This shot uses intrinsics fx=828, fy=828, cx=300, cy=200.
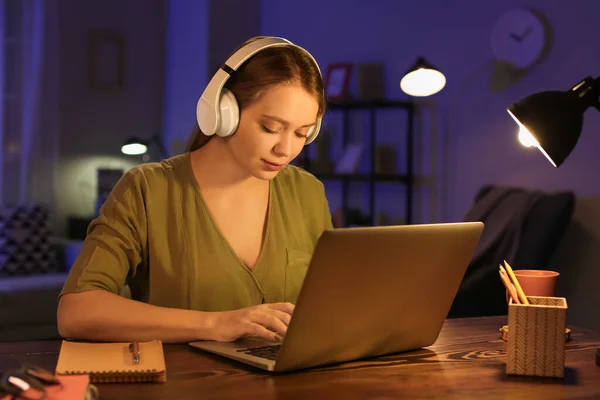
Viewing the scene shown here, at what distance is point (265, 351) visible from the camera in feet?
4.34

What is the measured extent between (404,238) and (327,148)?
384 cm

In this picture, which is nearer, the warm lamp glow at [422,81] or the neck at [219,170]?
the neck at [219,170]

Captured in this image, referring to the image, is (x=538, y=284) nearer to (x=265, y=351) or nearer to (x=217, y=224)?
(x=265, y=351)

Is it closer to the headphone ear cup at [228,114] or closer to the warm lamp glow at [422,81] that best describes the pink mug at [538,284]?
the headphone ear cup at [228,114]

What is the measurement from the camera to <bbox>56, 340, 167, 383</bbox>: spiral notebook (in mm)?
1162

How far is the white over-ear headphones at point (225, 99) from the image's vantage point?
63.2 inches

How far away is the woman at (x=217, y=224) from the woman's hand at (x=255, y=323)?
44 millimetres

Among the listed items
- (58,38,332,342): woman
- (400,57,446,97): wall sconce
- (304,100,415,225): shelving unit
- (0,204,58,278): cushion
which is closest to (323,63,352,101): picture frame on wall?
(304,100,415,225): shelving unit

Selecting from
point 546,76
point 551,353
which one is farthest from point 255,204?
point 546,76

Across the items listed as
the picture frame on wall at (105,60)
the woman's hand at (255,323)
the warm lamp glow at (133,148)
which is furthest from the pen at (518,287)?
the picture frame on wall at (105,60)

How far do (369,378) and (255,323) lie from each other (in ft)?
0.78

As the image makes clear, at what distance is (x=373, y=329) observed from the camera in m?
1.30

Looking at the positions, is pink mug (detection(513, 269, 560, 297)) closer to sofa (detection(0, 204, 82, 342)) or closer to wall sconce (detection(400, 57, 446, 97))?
wall sconce (detection(400, 57, 446, 97))

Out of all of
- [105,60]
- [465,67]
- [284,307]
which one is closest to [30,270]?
[105,60]
